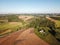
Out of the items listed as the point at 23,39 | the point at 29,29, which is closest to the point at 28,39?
the point at 23,39

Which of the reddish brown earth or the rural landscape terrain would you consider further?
the rural landscape terrain

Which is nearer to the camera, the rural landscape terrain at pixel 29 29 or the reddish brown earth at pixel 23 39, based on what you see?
the reddish brown earth at pixel 23 39

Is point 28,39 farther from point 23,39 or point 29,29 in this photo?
point 29,29

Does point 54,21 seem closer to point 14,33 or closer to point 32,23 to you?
point 32,23

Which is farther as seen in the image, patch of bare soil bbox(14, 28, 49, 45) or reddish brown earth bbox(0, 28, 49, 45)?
patch of bare soil bbox(14, 28, 49, 45)

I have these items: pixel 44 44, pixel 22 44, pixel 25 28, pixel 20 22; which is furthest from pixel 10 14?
pixel 44 44
